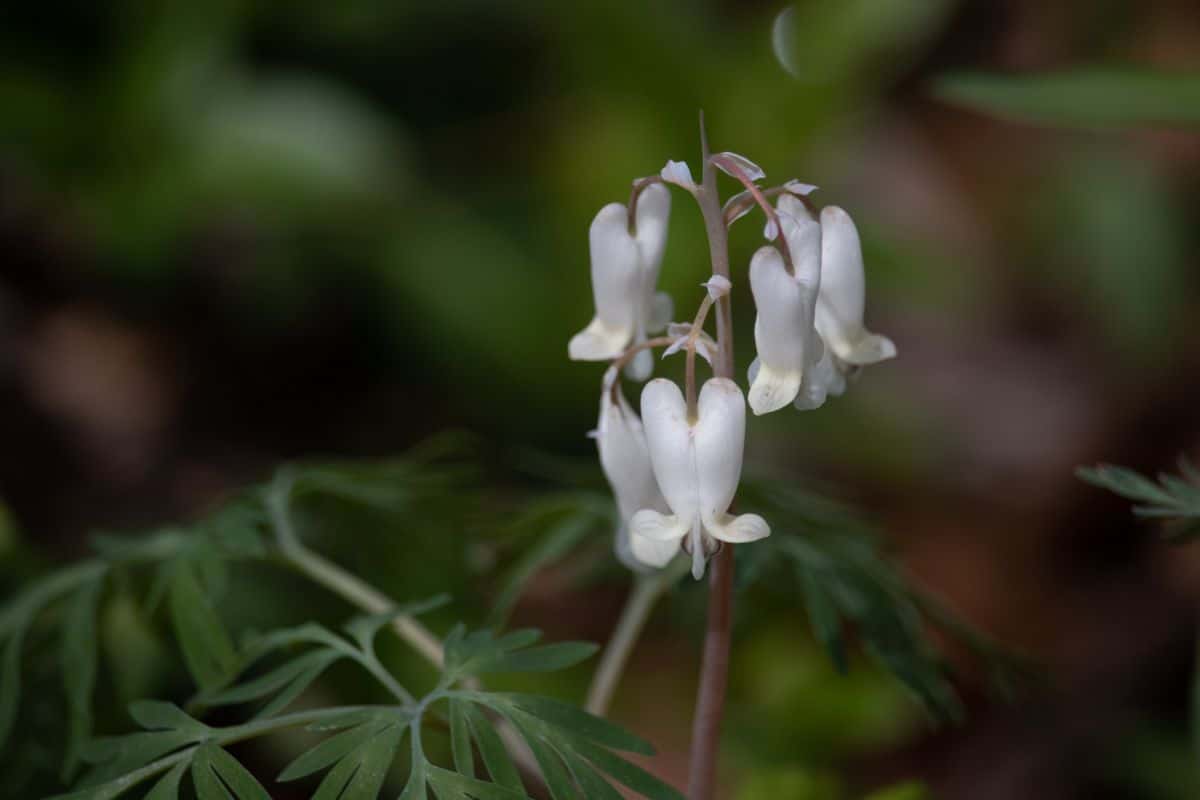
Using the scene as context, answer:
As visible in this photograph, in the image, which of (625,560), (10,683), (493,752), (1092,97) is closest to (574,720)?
(493,752)

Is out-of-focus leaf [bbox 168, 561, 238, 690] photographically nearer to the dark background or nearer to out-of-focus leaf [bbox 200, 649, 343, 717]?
out-of-focus leaf [bbox 200, 649, 343, 717]

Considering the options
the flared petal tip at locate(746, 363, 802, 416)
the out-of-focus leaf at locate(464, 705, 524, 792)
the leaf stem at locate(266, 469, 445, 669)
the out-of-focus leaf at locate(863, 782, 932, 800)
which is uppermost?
the flared petal tip at locate(746, 363, 802, 416)

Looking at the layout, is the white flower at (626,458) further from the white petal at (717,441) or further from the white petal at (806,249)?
the white petal at (806,249)

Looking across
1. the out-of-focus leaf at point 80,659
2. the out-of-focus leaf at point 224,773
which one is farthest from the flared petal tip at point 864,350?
the out-of-focus leaf at point 80,659

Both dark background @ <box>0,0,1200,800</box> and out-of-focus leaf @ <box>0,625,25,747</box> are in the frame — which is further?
dark background @ <box>0,0,1200,800</box>

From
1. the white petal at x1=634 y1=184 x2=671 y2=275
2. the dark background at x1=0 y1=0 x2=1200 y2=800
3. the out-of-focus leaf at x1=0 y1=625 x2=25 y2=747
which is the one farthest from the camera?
the dark background at x1=0 y1=0 x2=1200 y2=800

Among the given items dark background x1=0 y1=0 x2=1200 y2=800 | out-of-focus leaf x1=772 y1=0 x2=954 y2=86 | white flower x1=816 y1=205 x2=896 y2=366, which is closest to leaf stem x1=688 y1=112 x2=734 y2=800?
white flower x1=816 y1=205 x2=896 y2=366
